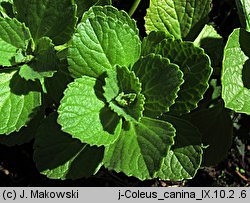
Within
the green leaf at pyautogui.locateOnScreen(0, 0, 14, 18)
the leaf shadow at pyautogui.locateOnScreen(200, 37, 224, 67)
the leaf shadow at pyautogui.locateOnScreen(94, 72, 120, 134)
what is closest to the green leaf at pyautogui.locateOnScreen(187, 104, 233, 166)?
the leaf shadow at pyautogui.locateOnScreen(200, 37, 224, 67)

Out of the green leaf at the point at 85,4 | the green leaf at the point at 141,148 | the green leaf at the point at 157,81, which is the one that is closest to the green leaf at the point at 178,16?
the green leaf at the point at 85,4

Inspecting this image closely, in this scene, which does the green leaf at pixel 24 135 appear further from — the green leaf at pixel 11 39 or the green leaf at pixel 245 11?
the green leaf at pixel 245 11

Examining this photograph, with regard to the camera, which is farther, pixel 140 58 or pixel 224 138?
pixel 224 138

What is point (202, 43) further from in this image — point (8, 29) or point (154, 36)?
point (8, 29)

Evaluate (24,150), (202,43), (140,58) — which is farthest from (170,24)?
(24,150)

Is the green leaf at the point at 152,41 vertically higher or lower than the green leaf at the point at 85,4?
lower
